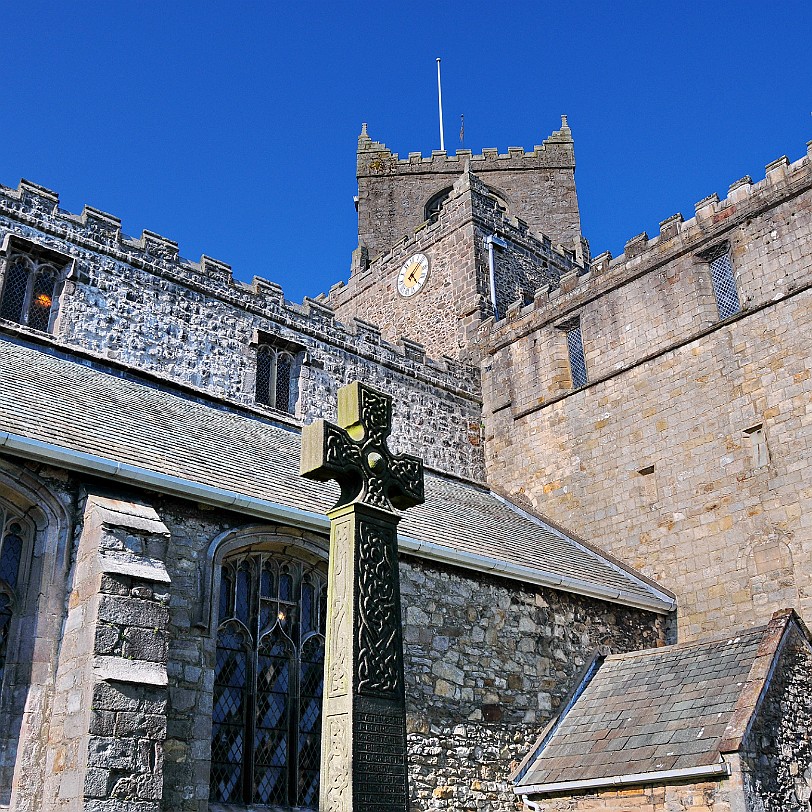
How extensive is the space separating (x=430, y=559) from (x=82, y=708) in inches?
200

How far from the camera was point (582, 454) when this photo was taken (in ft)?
57.4

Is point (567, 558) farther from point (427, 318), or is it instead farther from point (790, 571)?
point (427, 318)

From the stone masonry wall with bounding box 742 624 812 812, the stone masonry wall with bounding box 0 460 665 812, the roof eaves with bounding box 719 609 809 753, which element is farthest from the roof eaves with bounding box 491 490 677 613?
the stone masonry wall with bounding box 742 624 812 812

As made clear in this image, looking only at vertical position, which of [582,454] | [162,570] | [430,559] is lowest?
[162,570]

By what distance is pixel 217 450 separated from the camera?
12.6 meters

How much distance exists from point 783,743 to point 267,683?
5.87 meters

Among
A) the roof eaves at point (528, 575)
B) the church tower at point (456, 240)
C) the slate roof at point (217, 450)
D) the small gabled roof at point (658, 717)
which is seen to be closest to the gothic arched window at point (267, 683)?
the slate roof at point (217, 450)

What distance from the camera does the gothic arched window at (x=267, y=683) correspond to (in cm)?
1020

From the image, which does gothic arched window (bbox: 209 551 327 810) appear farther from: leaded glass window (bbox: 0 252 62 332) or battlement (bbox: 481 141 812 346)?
battlement (bbox: 481 141 812 346)

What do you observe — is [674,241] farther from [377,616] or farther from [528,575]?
[377,616]

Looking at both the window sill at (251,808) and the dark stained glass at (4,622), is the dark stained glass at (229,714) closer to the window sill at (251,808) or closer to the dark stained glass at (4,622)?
the window sill at (251,808)

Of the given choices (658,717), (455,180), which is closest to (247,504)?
(658,717)

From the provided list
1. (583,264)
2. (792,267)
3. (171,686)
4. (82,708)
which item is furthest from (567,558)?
(583,264)

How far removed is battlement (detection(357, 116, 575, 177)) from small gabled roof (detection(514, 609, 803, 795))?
68.4 ft
